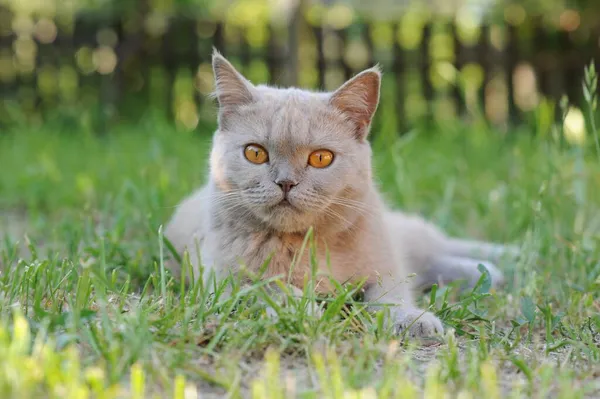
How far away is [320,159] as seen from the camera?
6.97 feet

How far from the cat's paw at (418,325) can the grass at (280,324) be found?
4 centimetres

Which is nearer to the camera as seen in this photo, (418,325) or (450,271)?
(418,325)

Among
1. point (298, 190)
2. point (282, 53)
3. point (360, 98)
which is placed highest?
point (282, 53)

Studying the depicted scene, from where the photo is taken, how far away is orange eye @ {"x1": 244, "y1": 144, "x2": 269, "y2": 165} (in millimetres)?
2115

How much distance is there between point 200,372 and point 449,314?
85cm

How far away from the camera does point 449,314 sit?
6.73 feet

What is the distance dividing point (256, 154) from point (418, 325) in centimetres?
68

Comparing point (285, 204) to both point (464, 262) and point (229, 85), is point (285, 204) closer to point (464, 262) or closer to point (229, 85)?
point (229, 85)

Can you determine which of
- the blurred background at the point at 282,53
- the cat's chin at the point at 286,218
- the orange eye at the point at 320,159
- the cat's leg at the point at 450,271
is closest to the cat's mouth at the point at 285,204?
the cat's chin at the point at 286,218

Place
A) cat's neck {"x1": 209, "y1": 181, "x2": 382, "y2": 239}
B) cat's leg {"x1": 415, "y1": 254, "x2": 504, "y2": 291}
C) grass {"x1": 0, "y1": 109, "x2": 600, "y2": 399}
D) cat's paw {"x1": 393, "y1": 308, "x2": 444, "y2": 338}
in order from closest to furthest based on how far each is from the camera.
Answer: grass {"x1": 0, "y1": 109, "x2": 600, "y2": 399}, cat's paw {"x1": 393, "y1": 308, "x2": 444, "y2": 338}, cat's neck {"x1": 209, "y1": 181, "x2": 382, "y2": 239}, cat's leg {"x1": 415, "y1": 254, "x2": 504, "y2": 291}

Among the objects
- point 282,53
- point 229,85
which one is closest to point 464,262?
point 229,85

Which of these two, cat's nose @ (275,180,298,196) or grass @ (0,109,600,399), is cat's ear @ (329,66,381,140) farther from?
grass @ (0,109,600,399)

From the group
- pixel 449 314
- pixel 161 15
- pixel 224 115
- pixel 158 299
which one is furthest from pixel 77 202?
pixel 161 15

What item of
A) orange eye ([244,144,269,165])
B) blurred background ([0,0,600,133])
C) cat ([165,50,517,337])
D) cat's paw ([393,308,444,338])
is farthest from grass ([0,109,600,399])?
blurred background ([0,0,600,133])
